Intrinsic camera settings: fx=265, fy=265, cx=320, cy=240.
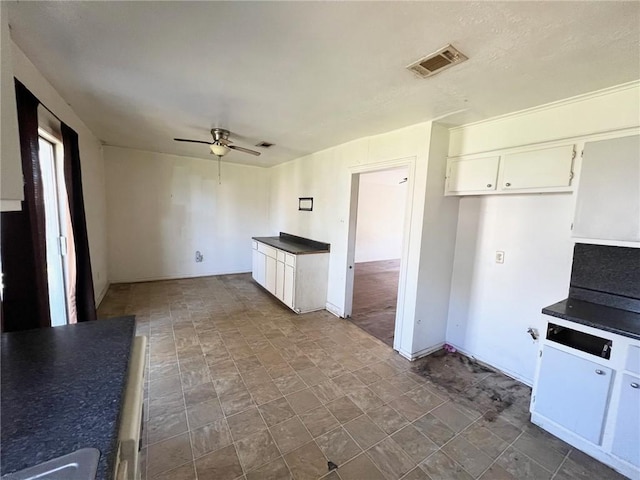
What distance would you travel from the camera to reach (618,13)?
1.17 meters

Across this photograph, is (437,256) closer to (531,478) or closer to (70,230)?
(531,478)

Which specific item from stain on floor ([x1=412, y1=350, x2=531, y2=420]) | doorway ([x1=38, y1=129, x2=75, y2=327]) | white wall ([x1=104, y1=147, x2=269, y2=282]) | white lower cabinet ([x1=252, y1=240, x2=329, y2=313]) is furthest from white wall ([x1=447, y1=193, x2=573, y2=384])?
white wall ([x1=104, y1=147, x2=269, y2=282])

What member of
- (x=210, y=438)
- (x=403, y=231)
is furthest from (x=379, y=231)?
(x=210, y=438)

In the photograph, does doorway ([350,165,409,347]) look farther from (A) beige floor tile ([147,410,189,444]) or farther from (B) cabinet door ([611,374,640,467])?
(A) beige floor tile ([147,410,189,444])

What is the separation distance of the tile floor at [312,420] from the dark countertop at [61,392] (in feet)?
3.06

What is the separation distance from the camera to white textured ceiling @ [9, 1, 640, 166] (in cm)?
124

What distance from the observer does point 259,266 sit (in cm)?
495

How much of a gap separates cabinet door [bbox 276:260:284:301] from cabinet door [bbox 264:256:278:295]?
12cm

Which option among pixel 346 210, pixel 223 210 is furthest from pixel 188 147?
pixel 346 210

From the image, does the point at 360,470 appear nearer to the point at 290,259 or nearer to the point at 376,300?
the point at 290,259

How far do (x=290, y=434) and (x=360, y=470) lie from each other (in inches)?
20.1

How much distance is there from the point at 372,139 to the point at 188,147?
306cm

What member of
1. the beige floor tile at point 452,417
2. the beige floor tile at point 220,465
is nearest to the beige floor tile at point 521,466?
the beige floor tile at point 452,417

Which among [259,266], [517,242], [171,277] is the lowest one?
[171,277]
